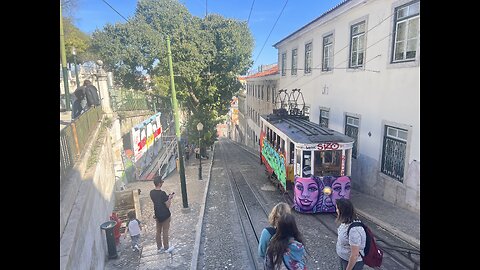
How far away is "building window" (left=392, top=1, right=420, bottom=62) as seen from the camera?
761 cm

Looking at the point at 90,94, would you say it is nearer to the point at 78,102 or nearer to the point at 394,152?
the point at 78,102

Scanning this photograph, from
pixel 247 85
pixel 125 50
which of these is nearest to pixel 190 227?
pixel 125 50

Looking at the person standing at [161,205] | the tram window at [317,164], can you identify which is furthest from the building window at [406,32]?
the person standing at [161,205]

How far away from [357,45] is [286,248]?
9866 millimetres

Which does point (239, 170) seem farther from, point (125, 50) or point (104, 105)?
point (125, 50)

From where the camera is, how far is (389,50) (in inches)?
337

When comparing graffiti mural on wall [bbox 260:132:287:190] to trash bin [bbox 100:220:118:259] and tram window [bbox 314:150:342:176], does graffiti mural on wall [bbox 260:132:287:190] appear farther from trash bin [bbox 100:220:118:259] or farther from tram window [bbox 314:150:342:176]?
trash bin [bbox 100:220:118:259]

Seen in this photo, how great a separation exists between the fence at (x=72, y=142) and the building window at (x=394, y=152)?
28.2 ft

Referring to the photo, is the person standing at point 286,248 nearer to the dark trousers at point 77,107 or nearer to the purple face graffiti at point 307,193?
the purple face graffiti at point 307,193

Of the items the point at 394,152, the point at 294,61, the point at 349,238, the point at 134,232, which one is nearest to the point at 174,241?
the point at 134,232

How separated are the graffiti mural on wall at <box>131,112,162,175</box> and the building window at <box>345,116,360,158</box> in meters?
9.89

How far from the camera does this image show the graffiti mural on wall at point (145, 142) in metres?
13.8

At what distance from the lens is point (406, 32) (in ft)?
26.3
